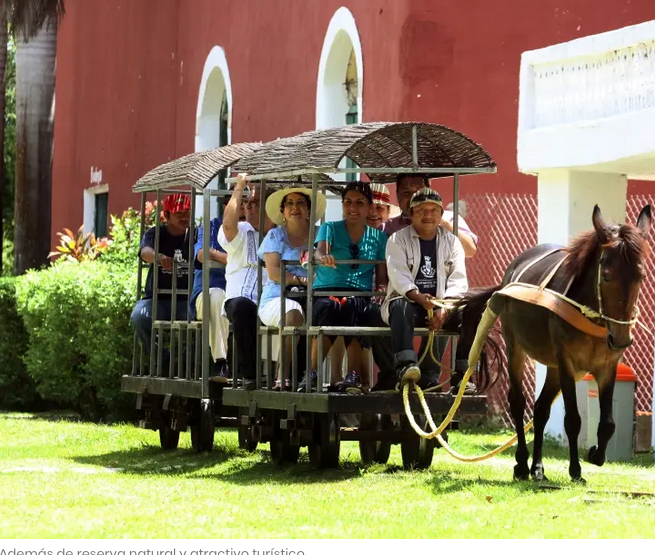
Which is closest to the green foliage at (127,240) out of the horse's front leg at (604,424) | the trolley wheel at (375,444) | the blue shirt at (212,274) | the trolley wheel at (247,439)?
the blue shirt at (212,274)

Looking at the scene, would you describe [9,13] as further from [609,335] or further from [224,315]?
[609,335]

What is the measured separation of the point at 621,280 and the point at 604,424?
97cm

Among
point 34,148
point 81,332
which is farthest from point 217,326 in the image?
point 34,148

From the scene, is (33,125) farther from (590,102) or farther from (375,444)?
(375,444)

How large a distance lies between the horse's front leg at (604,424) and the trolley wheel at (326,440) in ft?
6.49

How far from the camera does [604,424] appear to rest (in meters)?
9.47

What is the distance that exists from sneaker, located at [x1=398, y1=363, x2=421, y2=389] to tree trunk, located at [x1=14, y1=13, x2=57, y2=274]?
12.0m

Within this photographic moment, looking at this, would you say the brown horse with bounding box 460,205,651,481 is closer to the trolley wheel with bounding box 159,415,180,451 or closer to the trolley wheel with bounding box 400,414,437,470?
the trolley wheel with bounding box 400,414,437,470

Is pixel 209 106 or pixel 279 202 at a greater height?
pixel 209 106

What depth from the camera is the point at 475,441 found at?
1389 cm

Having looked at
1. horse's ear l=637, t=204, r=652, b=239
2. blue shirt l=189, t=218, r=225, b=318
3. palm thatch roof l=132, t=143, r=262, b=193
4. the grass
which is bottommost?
the grass

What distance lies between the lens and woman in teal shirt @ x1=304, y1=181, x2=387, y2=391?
10.7 m

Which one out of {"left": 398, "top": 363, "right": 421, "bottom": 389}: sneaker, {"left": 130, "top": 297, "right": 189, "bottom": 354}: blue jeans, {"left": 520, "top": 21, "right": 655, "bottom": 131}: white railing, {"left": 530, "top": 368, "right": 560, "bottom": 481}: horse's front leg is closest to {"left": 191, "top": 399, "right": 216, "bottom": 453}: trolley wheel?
{"left": 130, "top": 297, "right": 189, "bottom": 354}: blue jeans

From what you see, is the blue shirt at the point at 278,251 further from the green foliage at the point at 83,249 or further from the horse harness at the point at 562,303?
the green foliage at the point at 83,249
